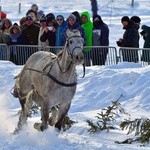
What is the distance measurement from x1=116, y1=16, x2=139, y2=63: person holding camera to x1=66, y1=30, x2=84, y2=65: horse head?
5.42 m

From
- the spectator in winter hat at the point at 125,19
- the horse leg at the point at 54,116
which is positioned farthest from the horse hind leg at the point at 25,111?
the spectator in winter hat at the point at 125,19

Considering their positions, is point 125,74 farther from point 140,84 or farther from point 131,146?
point 131,146

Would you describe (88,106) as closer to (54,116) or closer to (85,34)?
(85,34)

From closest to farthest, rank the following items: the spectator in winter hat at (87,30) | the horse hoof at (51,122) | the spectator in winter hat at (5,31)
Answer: the horse hoof at (51,122) → the spectator in winter hat at (87,30) → the spectator in winter hat at (5,31)

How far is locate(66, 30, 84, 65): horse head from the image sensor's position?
9.52m

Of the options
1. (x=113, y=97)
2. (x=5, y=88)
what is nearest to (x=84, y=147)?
(x=113, y=97)

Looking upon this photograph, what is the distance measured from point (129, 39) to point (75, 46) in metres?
6.04

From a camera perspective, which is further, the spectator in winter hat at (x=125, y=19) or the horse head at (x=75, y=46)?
the spectator in winter hat at (x=125, y=19)

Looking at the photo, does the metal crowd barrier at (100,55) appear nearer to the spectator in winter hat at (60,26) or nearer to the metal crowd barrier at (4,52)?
the spectator in winter hat at (60,26)

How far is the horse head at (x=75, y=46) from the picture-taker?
9516 mm

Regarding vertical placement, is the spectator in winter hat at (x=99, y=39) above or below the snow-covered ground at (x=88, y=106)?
above

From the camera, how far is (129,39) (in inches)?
615

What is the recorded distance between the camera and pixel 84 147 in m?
9.38

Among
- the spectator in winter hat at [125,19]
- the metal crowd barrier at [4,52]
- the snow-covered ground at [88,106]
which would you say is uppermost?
the spectator in winter hat at [125,19]
